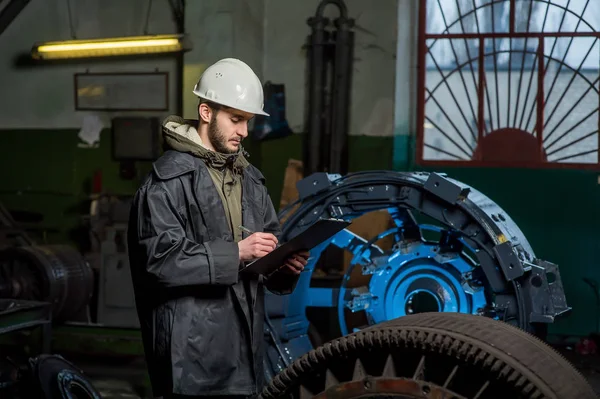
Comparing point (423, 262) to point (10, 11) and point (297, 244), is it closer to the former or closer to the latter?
point (297, 244)

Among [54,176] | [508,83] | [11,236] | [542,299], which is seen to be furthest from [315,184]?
[54,176]

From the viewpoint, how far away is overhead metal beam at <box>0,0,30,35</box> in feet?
24.9

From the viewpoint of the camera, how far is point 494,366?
5.49 feet

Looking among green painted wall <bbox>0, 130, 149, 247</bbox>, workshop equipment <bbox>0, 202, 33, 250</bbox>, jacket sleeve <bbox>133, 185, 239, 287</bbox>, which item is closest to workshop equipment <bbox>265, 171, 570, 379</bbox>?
jacket sleeve <bbox>133, 185, 239, 287</bbox>

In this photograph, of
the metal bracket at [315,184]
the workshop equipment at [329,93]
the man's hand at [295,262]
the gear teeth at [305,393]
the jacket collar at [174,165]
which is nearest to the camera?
the gear teeth at [305,393]

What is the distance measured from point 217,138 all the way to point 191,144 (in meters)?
0.09

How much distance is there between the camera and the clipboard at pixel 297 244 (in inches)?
96.3

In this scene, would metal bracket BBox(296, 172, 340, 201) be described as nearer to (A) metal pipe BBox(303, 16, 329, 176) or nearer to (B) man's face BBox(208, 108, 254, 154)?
(B) man's face BBox(208, 108, 254, 154)

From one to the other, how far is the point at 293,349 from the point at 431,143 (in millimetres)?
3036

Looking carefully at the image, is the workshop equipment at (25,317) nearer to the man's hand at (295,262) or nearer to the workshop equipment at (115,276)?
the workshop equipment at (115,276)

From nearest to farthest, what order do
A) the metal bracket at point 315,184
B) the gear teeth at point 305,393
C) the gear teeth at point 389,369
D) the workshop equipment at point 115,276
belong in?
the gear teeth at point 389,369
the gear teeth at point 305,393
the metal bracket at point 315,184
the workshop equipment at point 115,276

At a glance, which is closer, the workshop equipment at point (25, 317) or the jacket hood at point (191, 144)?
the jacket hood at point (191, 144)

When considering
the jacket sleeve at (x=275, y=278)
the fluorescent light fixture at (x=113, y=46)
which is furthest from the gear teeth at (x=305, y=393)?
the fluorescent light fixture at (x=113, y=46)

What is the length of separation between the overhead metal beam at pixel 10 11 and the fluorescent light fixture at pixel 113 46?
1.91 feet
